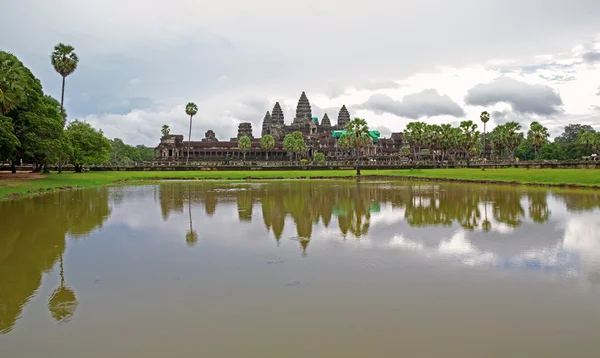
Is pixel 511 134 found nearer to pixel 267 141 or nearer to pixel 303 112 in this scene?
pixel 267 141

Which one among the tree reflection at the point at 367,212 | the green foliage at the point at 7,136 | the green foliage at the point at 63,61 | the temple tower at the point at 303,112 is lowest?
the tree reflection at the point at 367,212

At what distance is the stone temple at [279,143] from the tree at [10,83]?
205 ft

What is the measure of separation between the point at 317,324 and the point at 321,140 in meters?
109

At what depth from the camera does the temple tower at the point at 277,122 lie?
12319 cm

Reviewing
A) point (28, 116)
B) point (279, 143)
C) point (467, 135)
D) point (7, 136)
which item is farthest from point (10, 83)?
point (279, 143)

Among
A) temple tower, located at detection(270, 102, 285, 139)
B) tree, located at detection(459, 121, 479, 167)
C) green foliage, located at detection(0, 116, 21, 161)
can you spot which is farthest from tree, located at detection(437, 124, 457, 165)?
temple tower, located at detection(270, 102, 285, 139)

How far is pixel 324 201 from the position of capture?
20234 millimetres

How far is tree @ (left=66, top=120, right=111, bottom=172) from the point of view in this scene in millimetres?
48031

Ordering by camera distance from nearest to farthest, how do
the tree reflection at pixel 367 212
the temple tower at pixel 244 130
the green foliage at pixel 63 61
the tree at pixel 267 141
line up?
the tree reflection at pixel 367 212 → the green foliage at pixel 63 61 → the tree at pixel 267 141 → the temple tower at pixel 244 130

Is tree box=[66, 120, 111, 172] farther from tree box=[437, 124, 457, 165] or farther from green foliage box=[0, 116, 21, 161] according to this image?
tree box=[437, 124, 457, 165]

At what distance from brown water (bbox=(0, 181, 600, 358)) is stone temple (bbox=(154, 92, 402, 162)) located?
83.9m

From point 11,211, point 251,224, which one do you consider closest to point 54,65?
point 11,211

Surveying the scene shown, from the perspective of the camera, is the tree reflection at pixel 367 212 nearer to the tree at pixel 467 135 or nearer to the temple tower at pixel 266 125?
the tree at pixel 467 135

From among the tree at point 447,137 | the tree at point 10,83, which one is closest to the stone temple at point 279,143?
the tree at point 447,137
